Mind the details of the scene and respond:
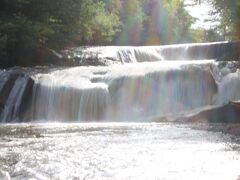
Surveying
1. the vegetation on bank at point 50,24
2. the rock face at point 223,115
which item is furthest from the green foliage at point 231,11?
the rock face at point 223,115

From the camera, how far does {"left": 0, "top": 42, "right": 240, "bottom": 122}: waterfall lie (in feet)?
60.7

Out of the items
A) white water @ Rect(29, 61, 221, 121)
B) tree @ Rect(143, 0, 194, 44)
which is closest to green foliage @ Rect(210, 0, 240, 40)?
white water @ Rect(29, 61, 221, 121)

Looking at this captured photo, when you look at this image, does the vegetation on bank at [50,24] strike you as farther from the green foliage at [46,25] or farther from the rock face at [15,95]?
the rock face at [15,95]

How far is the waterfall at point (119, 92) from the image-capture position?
18.5m

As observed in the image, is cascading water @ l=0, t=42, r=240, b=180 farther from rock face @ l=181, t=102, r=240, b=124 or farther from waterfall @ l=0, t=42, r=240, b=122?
rock face @ l=181, t=102, r=240, b=124

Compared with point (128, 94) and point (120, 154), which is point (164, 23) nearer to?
point (128, 94)

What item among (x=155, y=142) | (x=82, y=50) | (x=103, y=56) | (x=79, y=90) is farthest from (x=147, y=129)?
(x=82, y=50)

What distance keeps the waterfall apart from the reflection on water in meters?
5.28

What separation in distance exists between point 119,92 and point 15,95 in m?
4.26

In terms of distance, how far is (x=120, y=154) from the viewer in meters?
9.24

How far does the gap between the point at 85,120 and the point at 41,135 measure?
17.8ft

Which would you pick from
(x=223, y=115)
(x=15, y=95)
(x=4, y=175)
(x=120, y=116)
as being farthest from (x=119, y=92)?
(x=4, y=175)

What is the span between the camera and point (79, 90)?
18.9m

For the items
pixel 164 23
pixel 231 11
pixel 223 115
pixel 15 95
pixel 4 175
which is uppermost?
pixel 164 23
